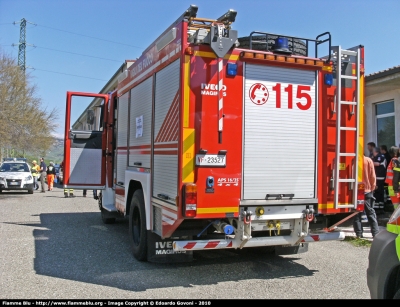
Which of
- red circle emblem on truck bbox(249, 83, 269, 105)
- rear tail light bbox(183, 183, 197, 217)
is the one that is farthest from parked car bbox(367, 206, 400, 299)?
red circle emblem on truck bbox(249, 83, 269, 105)

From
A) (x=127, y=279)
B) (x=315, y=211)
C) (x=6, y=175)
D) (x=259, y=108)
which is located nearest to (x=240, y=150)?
(x=259, y=108)

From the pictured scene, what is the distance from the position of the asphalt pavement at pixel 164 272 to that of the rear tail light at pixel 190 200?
37.4 inches

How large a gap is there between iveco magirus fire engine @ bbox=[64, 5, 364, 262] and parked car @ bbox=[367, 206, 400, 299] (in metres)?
1.89

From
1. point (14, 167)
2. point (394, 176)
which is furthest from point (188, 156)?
point (14, 167)

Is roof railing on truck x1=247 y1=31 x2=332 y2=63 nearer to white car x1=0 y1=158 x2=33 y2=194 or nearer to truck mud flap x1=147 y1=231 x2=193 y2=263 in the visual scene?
truck mud flap x1=147 y1=231 x2=193 y2=263

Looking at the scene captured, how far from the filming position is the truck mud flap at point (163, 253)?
5.80 metres

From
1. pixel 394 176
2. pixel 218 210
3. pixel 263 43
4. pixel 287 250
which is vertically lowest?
pixel 287 250

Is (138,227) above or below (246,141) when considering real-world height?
below

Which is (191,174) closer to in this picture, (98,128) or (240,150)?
(240,150)

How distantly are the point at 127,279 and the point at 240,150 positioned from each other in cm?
225

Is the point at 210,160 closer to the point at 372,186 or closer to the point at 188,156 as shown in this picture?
the point at 188,156

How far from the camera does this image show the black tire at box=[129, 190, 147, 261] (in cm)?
629

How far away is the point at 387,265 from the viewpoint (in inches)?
134

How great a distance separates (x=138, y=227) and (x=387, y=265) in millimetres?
4144
